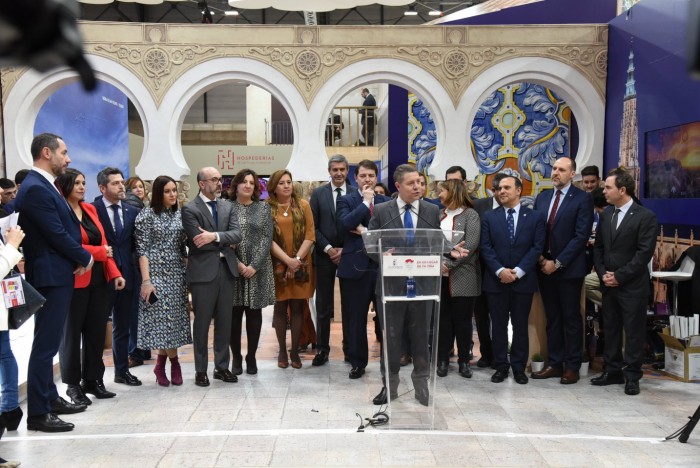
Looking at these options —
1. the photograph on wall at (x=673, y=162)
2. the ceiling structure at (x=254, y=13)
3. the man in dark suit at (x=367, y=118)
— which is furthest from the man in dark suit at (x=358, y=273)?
the ceiling structure at (x=254, y=13)

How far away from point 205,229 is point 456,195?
7.07ft

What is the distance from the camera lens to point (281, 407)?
5.19 metres

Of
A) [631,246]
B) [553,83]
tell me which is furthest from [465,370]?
[553,83]

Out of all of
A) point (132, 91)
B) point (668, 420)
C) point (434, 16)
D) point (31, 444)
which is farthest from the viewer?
point (434, 16)

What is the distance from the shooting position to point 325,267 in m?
6.57

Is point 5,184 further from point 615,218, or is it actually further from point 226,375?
point 615,218

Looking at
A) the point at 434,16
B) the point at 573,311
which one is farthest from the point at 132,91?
the point at 434,16

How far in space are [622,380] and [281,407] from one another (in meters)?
2.89

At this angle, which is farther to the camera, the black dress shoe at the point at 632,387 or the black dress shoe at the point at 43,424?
the black dress shoe at the point at 632,387

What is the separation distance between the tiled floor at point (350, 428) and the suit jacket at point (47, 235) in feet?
3.37

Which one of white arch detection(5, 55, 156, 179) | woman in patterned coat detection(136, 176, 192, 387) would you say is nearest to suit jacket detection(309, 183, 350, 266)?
woman in patterned coat detection(136, 176, 192, 387)

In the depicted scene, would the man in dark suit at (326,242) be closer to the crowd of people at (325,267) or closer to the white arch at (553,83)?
the crowd of people at (325,267)

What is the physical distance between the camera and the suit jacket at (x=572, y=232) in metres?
5.89

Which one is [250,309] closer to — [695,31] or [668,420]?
[668,420]
